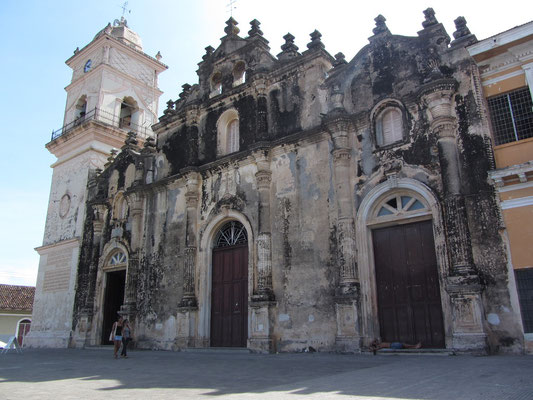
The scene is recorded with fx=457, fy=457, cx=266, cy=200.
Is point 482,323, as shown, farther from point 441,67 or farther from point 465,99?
point 441,67

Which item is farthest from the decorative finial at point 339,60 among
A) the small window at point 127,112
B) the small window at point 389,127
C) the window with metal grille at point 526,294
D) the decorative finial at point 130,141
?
the small window at point 127,112

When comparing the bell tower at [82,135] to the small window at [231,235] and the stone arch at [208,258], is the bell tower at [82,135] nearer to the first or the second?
the stone arch at [208,258]

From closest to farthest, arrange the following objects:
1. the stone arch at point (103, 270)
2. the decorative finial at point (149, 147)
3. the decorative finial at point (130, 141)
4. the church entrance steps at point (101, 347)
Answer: the church entrance steps at point (101, 347), the stone arch at point (103, 270), the decorative finial at point (149, 147), the decorative finial at point (130, 141)

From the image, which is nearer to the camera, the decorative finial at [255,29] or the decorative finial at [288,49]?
the decorative finial at [288,49]

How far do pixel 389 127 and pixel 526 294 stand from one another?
17.6ft

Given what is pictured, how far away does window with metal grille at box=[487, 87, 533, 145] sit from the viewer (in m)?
10.4

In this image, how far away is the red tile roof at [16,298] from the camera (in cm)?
3433

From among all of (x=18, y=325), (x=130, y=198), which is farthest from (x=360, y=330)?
(x=18, y=325)

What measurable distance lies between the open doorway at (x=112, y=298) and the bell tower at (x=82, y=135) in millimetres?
2098

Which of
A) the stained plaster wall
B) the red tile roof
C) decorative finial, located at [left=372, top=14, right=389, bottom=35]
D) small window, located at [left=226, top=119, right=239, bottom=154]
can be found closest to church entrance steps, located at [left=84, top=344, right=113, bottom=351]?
the stained plaster wall

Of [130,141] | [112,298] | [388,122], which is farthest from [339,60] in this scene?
[112,298]

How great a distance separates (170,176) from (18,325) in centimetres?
2478

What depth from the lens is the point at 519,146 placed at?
1020 cm

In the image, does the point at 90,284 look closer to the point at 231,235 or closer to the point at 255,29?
the point at 231,235
